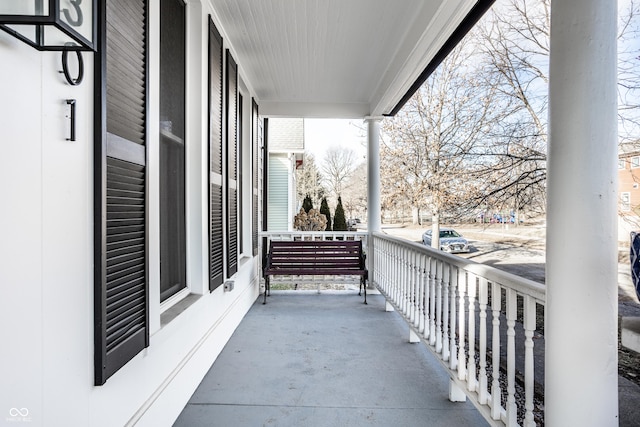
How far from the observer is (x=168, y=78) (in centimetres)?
225

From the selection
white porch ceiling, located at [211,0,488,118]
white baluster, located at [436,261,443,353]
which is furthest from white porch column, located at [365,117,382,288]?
white baluster, located at [436,261,443,353]

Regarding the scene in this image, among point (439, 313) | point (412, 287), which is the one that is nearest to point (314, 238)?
point (412, 287)

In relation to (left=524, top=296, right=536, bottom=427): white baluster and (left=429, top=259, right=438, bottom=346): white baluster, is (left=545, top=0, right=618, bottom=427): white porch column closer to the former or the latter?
(left=524, top=296, right=536, bottom=427): white baluster

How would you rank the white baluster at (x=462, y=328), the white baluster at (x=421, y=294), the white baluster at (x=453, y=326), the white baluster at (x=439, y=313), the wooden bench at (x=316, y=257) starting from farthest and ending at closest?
the wooden bench at (x=316, y=257) < the white baluster at (x=421, y=294) < the white baluster at (x=439, y=313) < the white baluster at (x=453, y=326) < the white baluster at (x=462, y=328)

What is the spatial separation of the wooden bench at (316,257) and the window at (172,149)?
102 inches

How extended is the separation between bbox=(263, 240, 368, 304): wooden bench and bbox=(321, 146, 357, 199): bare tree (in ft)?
51.6

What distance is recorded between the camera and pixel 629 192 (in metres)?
4.34

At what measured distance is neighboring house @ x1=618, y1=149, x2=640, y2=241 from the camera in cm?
411

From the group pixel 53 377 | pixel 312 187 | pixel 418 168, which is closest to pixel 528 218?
pixel 418 168

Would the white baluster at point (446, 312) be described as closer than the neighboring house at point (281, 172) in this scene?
Yes

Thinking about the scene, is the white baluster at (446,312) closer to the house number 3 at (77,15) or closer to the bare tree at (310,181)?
the house number 3 at (77,15)

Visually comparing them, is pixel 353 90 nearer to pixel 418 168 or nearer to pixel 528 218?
pixel 528 218

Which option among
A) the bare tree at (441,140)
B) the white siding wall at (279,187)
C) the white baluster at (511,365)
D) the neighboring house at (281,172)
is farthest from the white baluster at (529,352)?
the white siding wall at (279,187)

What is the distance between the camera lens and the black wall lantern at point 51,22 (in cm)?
87
